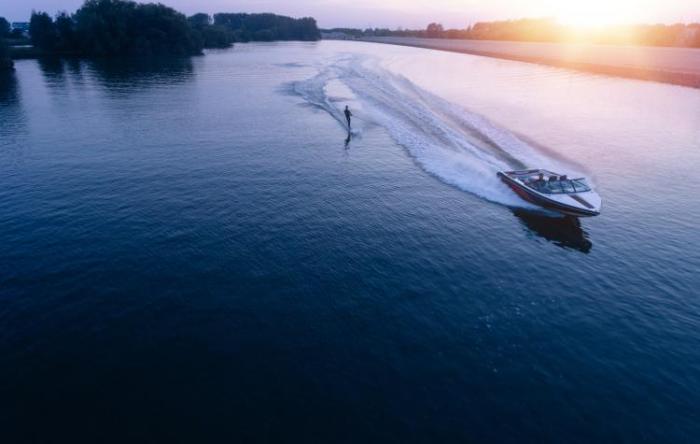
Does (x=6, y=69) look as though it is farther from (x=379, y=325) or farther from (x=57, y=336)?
(x=379, y=325)

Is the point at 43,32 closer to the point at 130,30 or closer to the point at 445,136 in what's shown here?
the point at 130,30

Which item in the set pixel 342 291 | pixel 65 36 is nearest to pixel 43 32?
pixel 65 36

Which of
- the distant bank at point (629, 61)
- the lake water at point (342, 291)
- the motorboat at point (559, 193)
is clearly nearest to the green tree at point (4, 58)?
the lake water at point (342, 291)

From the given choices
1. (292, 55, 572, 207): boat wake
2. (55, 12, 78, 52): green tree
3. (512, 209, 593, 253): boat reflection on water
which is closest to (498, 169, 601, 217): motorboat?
(512, 209, 593, 253): boat reflection on water

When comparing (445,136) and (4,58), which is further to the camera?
(4,58)

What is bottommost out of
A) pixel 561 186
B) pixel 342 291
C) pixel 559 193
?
pixel 342 291

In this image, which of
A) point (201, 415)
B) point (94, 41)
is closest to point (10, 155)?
point (201, 415)

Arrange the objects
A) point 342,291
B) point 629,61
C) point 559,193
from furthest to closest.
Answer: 1. point 629,61
2. point 559,193
3. point 342,291

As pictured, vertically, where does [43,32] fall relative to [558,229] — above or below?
above

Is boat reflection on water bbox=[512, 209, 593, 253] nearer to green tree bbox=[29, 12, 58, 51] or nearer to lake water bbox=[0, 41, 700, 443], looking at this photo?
lake water bbox=[0, 41, 700, 443]
